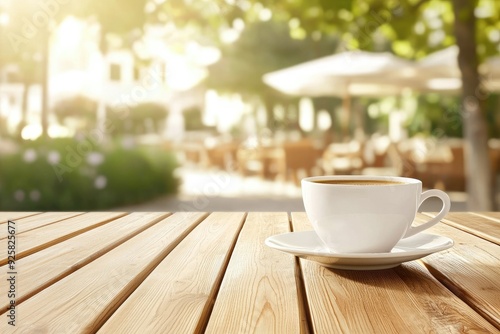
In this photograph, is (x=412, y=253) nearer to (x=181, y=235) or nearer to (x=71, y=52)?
(x=181, y=235)

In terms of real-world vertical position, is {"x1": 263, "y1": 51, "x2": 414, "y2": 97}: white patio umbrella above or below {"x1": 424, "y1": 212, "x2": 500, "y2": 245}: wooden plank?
above

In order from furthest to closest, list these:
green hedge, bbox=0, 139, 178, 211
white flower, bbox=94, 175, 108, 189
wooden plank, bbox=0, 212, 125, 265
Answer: white flower, bbox=94, 175, 108, 189 → green hedge, bbox=0, 139, 178, 211 → wooden plank, bbox=0, 212, 125, 265

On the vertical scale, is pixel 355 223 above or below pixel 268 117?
below

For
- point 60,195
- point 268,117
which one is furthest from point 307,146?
point 268,117

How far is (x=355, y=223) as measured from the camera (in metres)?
1.02

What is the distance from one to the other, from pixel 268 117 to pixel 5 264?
73.0ft

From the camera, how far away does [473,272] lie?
1.04 m

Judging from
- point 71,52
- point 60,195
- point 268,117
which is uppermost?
point 71,52

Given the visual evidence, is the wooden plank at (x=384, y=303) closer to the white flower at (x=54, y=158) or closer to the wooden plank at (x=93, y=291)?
the wooden plank at (x=93, y=291)

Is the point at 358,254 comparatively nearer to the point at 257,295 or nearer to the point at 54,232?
the point at 257,295

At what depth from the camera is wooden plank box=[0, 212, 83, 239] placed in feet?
5.15

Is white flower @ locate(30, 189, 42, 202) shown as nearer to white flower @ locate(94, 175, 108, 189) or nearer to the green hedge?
the green hedge

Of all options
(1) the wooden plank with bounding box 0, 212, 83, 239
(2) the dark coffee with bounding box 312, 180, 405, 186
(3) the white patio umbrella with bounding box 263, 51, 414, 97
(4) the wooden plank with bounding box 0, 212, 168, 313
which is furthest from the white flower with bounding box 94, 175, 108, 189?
(2) the dark coffee with bounding box 312, 180, 405, 186

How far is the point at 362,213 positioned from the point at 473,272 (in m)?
0.22
